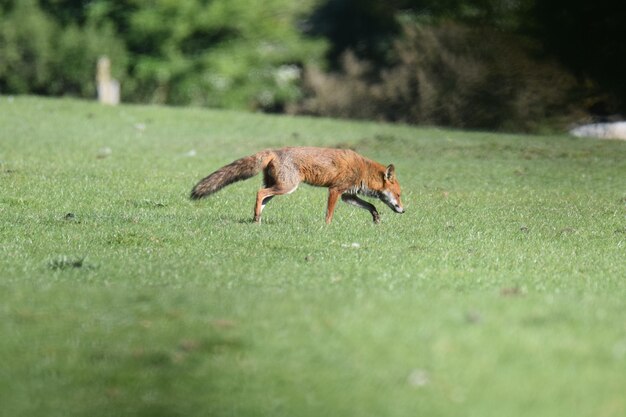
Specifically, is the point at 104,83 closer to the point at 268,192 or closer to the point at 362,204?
the point at 362,204

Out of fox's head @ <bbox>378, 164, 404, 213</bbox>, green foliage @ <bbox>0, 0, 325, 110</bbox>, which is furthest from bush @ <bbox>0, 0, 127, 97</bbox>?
fox's head @ <bbox>378, 164, 404, 213</bbox>

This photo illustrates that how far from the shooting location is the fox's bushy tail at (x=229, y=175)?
47.3ft

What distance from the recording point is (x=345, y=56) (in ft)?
159

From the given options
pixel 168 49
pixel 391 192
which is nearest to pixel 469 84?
pixel 168 49

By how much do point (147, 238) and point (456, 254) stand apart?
12.2ft

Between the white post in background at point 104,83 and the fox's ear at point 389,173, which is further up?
the fox's ear at point 389,173

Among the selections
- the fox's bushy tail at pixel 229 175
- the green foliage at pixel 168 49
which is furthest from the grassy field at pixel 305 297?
the green foliage at pixel 168 49

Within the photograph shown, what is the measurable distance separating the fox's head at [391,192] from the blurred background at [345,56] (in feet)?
66.7

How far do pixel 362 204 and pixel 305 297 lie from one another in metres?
6.36

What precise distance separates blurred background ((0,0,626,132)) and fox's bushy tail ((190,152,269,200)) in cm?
2235

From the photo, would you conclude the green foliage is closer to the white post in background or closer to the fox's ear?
the white post in background

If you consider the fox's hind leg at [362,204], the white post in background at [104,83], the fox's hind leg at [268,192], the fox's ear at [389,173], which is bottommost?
the white post in background at [104,83]

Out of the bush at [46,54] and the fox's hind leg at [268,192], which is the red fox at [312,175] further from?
the bush at [46,54]

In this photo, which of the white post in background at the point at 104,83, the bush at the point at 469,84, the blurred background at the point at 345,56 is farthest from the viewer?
the white post in background at the point at 104,83
